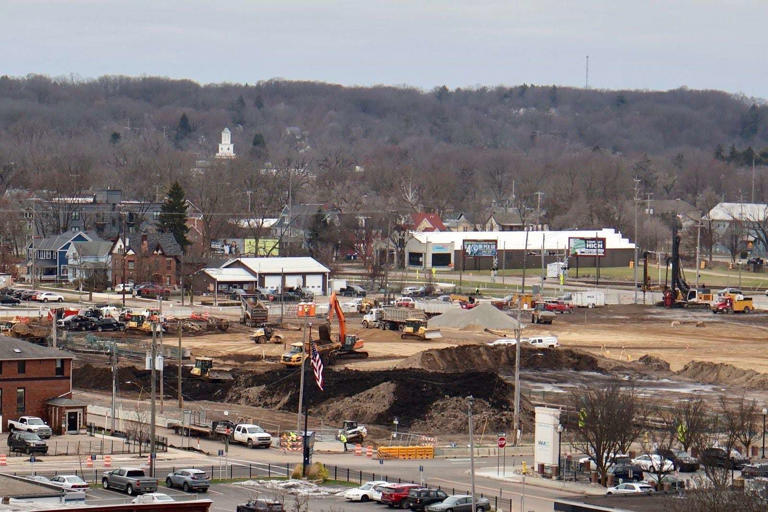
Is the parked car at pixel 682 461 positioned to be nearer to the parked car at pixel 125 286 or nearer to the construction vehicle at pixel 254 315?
the construction vehicle at pixel 254 315

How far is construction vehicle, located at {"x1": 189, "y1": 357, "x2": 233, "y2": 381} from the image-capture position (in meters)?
69.1

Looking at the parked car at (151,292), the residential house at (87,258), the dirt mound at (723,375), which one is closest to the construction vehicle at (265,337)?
the dirt mound at (723,375)

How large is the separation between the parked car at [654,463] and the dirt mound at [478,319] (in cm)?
3197

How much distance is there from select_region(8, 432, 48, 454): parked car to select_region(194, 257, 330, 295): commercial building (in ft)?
206

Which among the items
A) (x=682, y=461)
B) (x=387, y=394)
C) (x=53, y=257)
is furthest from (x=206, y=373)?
(x=53, y=257)

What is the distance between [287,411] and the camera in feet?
204

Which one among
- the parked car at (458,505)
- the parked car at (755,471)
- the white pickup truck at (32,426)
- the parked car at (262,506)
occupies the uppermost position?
the parked car at (755,471)

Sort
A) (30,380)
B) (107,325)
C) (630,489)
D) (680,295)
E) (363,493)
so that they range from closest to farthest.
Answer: (630,489) < (363,493) < (30,380) < (107,325) < (680,295)

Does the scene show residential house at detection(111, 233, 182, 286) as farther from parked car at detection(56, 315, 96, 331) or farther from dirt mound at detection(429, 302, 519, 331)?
dirt mound at detection(429, 302, 519, 331)

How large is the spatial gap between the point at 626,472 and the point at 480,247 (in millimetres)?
96633

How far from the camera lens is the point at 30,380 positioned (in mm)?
56156

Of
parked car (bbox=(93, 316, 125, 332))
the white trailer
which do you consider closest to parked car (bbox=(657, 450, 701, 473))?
parked car (bbox=(93, 316, 125, 332))

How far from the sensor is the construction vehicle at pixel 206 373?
6906 centimetres

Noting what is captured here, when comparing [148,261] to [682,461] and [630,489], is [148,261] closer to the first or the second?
[682,461]
